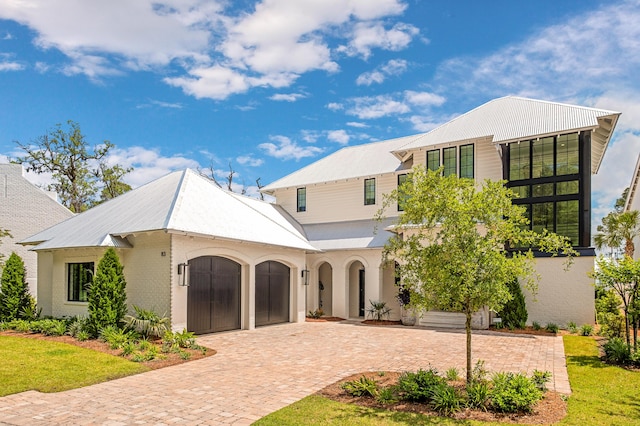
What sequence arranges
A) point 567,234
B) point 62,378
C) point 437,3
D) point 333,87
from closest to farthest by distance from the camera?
point 62,378
point 437,3
point 567,234
point 333,87

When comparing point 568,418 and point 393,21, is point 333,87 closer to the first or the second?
point 393,21

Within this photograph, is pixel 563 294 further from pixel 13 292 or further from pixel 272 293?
pixel 13 292

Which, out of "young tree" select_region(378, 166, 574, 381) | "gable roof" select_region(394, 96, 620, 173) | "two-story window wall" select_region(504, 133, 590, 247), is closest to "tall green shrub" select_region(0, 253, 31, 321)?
"young tree" select_region(378, 166, 574, 381)

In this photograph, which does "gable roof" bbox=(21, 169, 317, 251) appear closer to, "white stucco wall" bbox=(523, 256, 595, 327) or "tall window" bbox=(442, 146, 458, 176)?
"tall window" bbox=(442, 146, 458, 176)

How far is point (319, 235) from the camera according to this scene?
2495cm

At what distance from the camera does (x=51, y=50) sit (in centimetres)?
1978

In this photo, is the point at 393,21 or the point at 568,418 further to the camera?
the point at 393,21

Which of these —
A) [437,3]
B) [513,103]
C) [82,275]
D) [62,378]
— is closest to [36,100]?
[82,275]

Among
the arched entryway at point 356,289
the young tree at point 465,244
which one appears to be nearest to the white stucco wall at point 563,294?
the arched entryway at point 356,289

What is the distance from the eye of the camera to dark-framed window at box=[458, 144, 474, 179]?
21594 millimetres

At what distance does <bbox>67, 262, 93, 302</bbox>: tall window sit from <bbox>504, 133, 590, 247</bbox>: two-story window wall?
1787 cm

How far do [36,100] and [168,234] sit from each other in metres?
14.1

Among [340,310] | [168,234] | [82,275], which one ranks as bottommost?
[340,310]

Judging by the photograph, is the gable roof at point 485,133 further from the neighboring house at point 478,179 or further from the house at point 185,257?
the house at point 185,257
